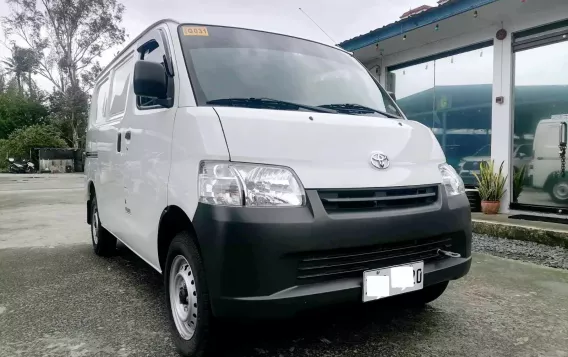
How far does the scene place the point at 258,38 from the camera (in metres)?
2.81

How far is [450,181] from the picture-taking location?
8.38ft

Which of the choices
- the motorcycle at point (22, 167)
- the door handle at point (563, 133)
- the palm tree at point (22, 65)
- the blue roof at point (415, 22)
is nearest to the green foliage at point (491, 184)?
the door handle at point (563, 133)

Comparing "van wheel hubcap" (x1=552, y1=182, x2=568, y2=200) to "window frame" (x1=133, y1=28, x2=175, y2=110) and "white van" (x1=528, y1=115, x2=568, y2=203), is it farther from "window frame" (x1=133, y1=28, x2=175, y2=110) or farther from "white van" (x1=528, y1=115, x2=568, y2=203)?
"window frame" (x1=133, y1=28, x2=175, y2=110)

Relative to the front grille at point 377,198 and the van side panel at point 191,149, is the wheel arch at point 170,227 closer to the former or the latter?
the van side panel at point 191,149

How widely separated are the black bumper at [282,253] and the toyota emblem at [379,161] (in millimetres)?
284

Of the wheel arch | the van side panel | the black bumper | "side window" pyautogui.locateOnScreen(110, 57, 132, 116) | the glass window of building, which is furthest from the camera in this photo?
the glass window of building

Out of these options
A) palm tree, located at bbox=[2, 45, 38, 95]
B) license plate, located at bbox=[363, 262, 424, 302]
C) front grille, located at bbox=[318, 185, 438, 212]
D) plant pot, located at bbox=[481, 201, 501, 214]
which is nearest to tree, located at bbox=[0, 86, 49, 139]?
palm tree, located at bbox=[2, 45, 38, 95]

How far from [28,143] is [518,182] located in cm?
2759

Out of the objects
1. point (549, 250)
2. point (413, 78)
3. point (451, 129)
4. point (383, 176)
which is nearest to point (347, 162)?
point (383, 176)

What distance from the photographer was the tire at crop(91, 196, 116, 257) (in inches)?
175

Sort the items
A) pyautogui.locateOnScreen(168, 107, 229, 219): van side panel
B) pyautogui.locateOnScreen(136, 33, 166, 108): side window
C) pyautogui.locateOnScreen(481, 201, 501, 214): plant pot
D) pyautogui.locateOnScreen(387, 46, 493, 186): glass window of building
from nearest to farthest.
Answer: pyautogui.locateOnScreen(168, 107, 229, 219): van side panel < pyautogui.locateOnScreen(136, 33, 166, 108): side window < pyautogui.locateOnScreen(481, 201, 501, 214): plant pot < pyautogui.locateOnScreen(387, 46, 493, 186): glass window of building

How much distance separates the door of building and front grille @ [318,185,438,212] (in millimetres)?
4849

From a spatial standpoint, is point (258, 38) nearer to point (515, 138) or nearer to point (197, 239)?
point (197, 239)

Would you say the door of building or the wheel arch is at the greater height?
the door of building
